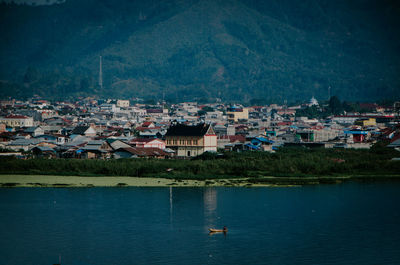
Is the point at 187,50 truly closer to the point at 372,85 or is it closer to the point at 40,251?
the point at 372,85

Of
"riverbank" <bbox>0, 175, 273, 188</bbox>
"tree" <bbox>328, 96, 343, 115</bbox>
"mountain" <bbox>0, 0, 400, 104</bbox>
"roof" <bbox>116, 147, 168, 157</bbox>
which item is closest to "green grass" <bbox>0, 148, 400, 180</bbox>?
"riverbank" <bbox>0, 175, 273, 188</bbox>

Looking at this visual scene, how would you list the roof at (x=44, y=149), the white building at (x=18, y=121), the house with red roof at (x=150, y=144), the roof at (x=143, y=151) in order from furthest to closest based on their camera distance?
the white building at (x=18, y=121) → the house with red roof at (x=150, y=144) → the roof at (x=44, y=149) → the roof at (x=143, y=151)

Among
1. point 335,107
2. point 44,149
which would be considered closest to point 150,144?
point 44,149

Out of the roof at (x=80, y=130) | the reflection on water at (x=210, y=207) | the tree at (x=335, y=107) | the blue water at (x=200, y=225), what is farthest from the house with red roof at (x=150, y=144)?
the tree at (x=335, y=107)

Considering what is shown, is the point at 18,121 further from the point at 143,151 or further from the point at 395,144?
the point at 395,144

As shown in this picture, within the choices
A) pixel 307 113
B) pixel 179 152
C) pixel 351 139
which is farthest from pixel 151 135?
pixel 307 113

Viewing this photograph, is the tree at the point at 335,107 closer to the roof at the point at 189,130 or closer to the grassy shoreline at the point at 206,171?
the roof at the point at 189,130
